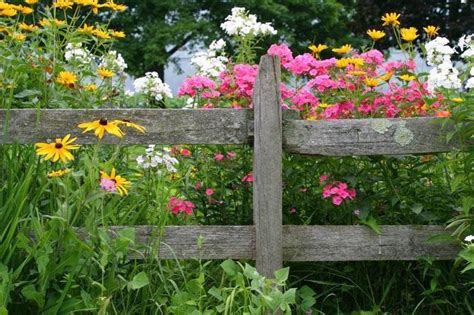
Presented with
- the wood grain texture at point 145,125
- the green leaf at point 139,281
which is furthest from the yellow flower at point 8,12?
the green leaf at point 139,281

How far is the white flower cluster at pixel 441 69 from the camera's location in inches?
136

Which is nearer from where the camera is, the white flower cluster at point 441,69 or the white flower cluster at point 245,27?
the white flower cluster at point 441,69

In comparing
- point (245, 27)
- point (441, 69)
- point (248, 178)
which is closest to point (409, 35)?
point (441, 69)

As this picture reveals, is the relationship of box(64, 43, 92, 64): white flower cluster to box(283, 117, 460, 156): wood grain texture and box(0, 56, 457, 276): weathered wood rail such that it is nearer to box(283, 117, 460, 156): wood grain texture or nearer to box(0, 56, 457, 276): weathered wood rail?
box(0, 56, 457, 276): weathered wood rail

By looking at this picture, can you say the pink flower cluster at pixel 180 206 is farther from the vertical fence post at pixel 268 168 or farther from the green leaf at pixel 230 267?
the green leaf at pixel 230 267

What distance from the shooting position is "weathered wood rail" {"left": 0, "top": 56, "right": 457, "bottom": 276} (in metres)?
3.48

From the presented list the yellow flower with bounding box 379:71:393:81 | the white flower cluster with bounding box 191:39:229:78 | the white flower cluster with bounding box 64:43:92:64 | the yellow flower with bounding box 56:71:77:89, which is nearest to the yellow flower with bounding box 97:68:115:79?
the white flower cluster with bounding box 64:43:92:64

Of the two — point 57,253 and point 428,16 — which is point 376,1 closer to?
point 428,16

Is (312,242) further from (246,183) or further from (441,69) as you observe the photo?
(441,69)

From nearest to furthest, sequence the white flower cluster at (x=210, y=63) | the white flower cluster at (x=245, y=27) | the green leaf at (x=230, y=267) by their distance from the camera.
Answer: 1. the green leaf at (x=230, y=267)
2. the white flower cluster at (x=210, y=63)
3. the white flower cluster at (x=245, y=27)

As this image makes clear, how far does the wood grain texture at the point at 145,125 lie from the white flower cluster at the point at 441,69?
0.78 m

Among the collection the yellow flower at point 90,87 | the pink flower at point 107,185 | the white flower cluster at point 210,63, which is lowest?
the pink flower at point 107,185

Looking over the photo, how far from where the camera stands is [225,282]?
148 inches

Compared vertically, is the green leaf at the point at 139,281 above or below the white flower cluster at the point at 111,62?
below
